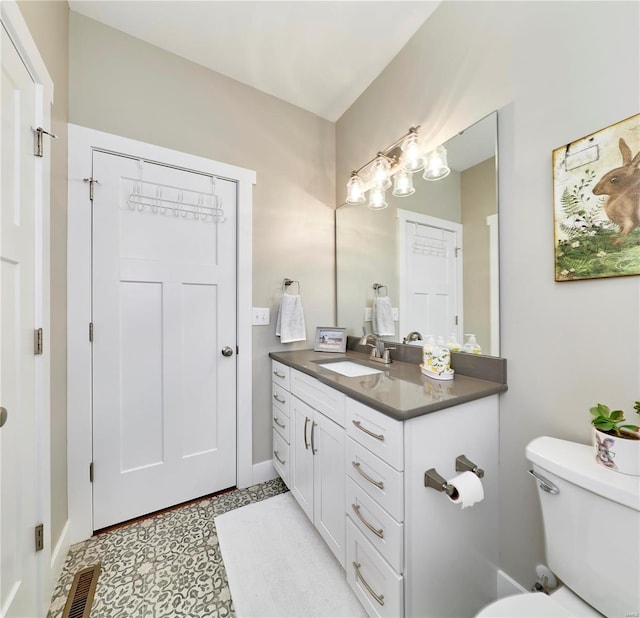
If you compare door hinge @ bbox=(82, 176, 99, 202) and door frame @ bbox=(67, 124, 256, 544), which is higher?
door hinge @ bbox=(82, 176, 99, 202)

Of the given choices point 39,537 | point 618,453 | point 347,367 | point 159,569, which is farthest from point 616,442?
point 39,537

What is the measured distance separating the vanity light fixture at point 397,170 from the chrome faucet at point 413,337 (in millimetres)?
817

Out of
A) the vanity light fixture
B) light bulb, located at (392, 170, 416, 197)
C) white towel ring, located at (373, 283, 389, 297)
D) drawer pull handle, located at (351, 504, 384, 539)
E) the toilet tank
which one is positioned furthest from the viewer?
white towel ring, located at (373, 283, 389, 297)

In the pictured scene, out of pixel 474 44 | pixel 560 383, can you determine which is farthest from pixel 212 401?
pixel 474 44

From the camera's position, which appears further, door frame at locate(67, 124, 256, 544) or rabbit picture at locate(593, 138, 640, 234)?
door frame at locate(67, 124, 256, 544)

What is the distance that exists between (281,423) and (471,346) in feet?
4.00

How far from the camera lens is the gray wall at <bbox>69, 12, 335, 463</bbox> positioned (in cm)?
153

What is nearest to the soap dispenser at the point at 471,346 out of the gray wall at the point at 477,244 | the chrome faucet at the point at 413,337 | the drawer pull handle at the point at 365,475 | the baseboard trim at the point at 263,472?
the gray wall at the point at 477,244

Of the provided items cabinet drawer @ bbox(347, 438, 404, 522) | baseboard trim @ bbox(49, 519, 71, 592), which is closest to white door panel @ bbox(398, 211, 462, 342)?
cabinet drawer @ bbox(347, 438, 404, 522)

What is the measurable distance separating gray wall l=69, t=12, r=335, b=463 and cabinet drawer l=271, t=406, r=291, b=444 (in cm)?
8

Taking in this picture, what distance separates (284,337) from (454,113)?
1.57 meters

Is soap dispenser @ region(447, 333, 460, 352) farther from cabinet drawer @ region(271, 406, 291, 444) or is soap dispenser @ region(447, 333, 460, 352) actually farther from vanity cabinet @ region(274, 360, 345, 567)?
cabinet drawer @ region(271, 406, 291, 444)

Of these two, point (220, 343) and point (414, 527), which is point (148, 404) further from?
point (414, 527)

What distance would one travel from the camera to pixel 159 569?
1287mm
